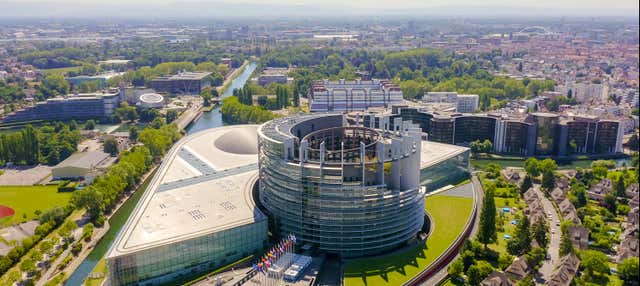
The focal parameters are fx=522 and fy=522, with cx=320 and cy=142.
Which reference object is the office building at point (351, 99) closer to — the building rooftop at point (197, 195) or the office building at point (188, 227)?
the building rooftop at point (197, 195)

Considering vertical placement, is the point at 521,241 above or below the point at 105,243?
above

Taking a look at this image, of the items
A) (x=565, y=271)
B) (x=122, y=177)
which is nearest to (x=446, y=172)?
(x=565, y=271)

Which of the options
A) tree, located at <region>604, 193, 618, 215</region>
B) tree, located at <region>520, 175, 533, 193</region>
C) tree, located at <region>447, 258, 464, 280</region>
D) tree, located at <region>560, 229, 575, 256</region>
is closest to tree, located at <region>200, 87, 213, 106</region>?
tree, located at <region>520, 175, 533, 193</region>

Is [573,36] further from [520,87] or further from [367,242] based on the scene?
[367,242]

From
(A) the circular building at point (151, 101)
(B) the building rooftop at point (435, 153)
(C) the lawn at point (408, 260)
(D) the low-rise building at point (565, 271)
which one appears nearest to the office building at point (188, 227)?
(C) the lawn at point (408, 260)

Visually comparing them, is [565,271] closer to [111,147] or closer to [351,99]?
[111,147]

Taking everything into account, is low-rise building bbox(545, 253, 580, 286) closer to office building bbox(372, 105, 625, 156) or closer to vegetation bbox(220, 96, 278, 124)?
office building bbox(372, 105, 625, 156)
